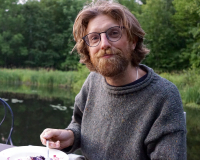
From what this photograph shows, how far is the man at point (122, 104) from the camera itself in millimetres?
830

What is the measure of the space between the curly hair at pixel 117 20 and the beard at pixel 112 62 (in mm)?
101

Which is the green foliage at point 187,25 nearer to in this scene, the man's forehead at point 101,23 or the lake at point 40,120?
the lake at point 40,120

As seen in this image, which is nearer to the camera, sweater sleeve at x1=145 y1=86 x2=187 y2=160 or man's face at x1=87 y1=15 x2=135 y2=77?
sweater sleeve at x1=145 y1=86 x2=187 y2=160

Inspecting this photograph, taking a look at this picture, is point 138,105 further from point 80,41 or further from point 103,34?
point 80,41

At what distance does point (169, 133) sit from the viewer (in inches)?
32.0

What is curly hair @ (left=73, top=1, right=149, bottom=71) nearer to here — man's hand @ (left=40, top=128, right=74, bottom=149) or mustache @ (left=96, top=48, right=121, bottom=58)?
mustache @ (left=96, top=48, right=121, bottom=58)

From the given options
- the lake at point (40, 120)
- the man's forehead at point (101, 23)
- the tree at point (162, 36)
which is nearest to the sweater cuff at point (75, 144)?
the man's forehead at point (101, 23)

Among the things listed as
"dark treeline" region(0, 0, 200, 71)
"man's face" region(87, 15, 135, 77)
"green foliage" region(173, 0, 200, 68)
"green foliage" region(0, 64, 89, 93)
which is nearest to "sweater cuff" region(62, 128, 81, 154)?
"man's face" region(87, 15, 135, 77)

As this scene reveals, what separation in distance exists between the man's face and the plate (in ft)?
1.13

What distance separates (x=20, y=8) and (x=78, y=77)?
43.4ft

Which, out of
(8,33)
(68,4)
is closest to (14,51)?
(8,33)

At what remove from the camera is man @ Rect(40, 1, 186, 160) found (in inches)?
32.7

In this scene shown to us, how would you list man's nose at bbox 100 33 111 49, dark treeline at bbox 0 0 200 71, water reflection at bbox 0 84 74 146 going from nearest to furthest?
man's nose at bbox 100 33 111 49
water reflection at bbox 0 84 74 146
dark treeline at bbox 0 0 200 71

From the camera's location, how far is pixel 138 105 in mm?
915
